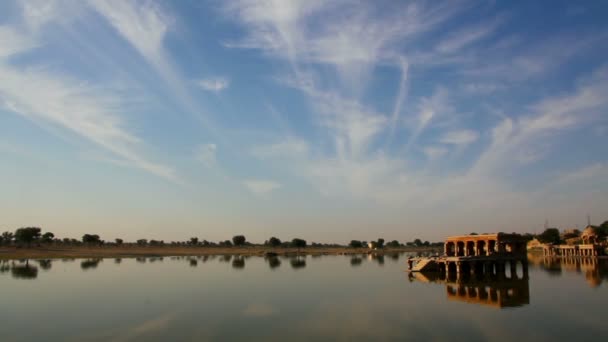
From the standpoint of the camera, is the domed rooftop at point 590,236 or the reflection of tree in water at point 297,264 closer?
the reflection of tree in water at point 297,264

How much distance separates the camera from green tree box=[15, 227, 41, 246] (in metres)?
142

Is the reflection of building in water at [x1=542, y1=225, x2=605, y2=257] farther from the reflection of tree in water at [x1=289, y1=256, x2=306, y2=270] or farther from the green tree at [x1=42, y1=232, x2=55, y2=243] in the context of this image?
the green tree at [x1=42, y1=232, x2=55, y2=243]

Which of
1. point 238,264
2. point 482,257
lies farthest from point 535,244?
point 482,257

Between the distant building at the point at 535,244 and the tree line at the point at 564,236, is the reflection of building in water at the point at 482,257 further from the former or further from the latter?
the distant building at the point at 535,244

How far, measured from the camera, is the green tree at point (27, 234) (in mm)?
142250

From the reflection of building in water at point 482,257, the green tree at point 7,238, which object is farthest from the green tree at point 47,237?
the reflection of building in water at point 482,257

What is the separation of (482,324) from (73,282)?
50.7 m

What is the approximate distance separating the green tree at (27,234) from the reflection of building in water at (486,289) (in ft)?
421

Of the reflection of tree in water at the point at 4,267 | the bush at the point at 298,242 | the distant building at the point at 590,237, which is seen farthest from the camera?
the bush at the point at 298,242

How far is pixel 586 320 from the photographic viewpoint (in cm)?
3144

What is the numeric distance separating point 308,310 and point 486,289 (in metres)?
22.1

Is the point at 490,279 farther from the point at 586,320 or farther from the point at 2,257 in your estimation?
the point at 2,257

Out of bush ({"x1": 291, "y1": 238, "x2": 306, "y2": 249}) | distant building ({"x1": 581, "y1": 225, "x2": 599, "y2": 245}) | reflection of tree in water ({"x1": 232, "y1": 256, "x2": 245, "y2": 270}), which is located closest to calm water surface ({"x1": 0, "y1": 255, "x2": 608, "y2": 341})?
reflection of tree in water ({"x1": 232, "y1": 256, "x2": 245, "y2": 270})

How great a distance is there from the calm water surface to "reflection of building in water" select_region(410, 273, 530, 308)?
109mm
